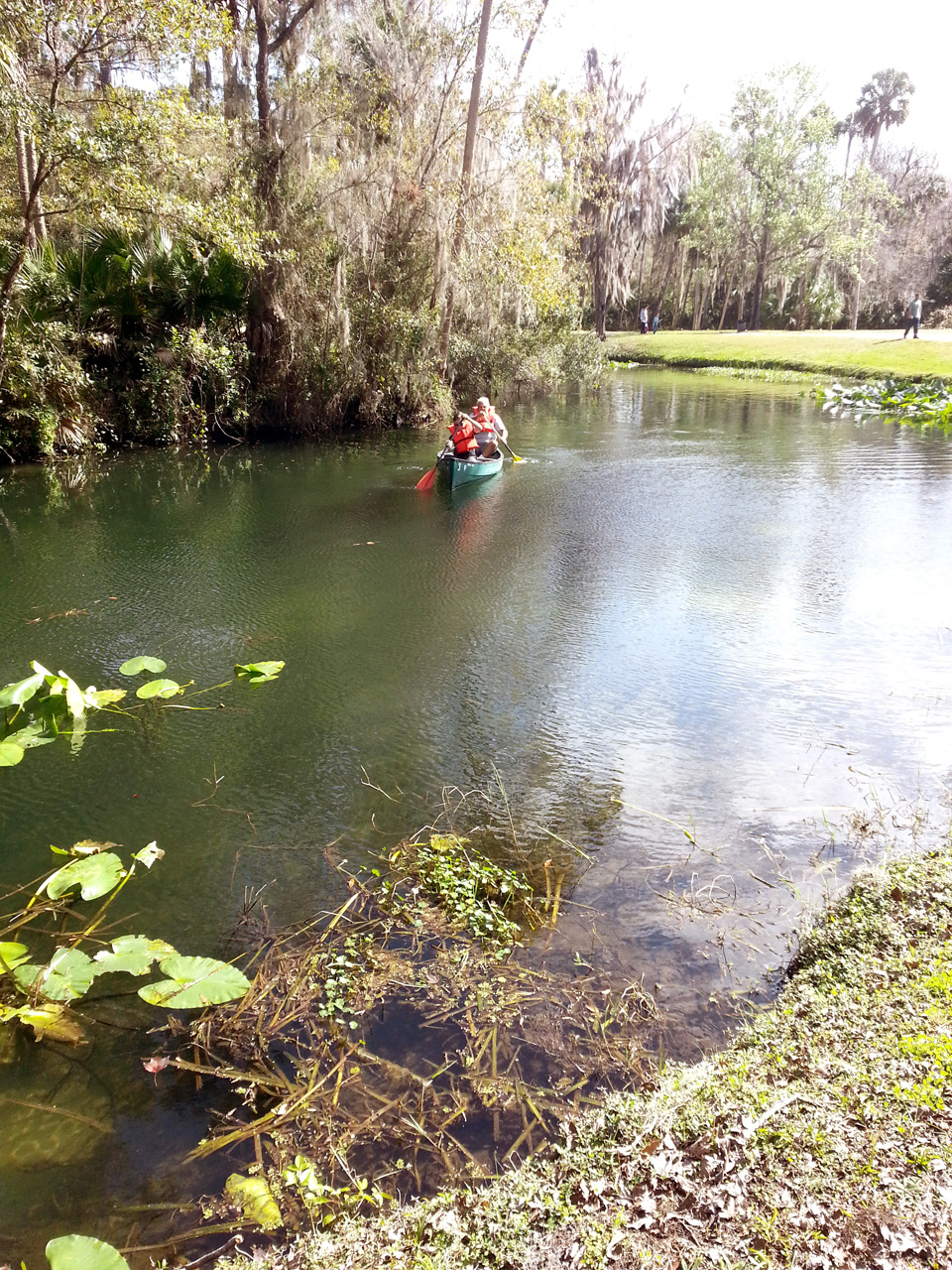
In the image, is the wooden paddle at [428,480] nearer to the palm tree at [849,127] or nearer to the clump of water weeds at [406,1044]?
the clump of water weeds at [406,1044]

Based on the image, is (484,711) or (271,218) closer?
(484,711)

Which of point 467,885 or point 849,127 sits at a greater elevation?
A: point 849,127

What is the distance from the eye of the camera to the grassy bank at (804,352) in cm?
2839

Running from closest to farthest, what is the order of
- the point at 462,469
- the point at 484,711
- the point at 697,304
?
the point at 484,711, the point at 462,469, the point at 697,304

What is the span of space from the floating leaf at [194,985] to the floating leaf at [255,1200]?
2.30 feet

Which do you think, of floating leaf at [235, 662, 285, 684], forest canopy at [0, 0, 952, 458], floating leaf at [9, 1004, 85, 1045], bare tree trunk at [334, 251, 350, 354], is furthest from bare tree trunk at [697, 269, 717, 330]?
floating leaf at [9, 1004, 85, 1045]

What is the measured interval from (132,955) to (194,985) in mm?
425

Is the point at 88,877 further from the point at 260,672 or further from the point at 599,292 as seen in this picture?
the point at 599,292

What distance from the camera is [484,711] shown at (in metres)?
6.98

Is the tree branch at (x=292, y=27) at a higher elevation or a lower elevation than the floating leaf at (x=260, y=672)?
higher

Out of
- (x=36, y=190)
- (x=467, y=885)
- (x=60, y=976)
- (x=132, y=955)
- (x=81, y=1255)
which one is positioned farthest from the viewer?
(x=36, y=190)

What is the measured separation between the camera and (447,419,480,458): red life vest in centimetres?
1555

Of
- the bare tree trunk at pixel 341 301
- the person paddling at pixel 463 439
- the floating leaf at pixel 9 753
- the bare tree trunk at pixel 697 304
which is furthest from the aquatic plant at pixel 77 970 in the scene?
the bare tree trunk at pixel 697 304

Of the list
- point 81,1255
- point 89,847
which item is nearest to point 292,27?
point 89,847
